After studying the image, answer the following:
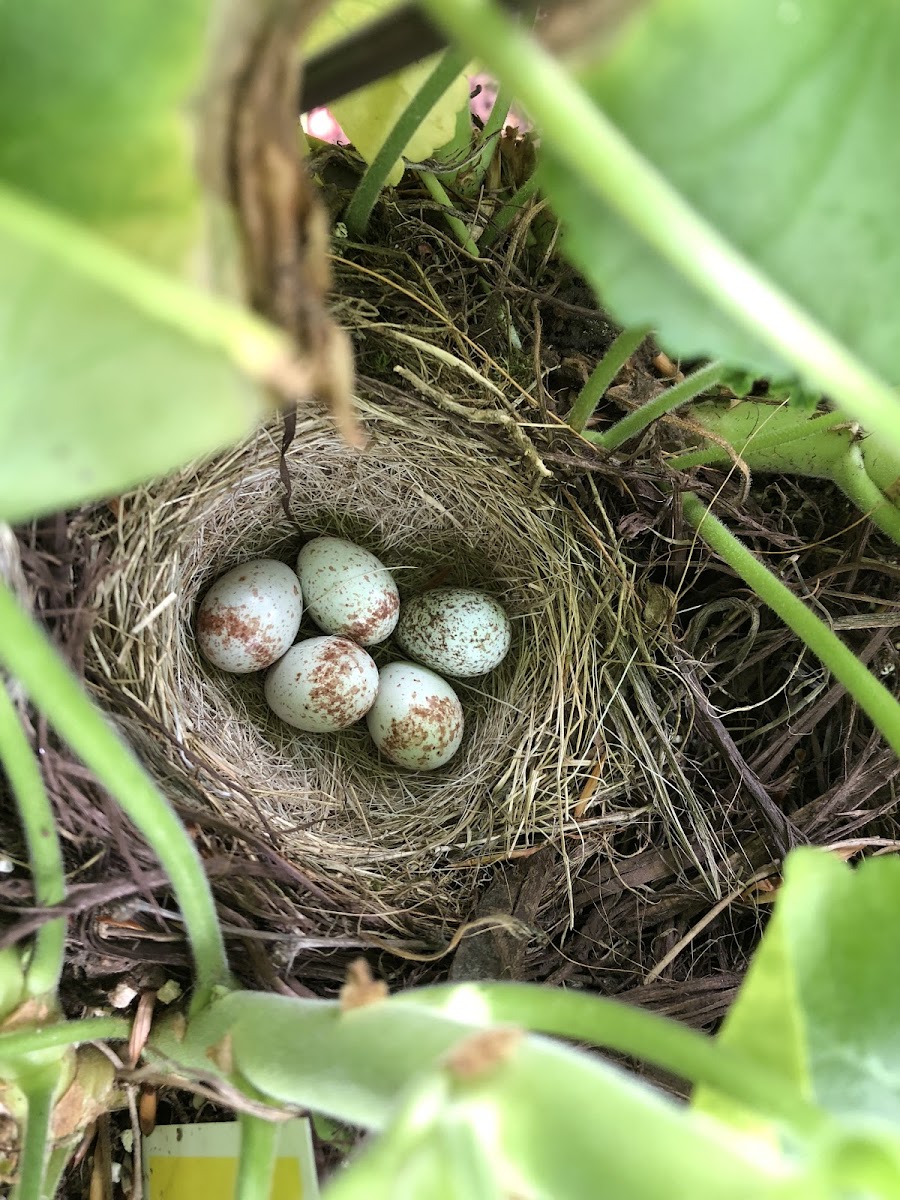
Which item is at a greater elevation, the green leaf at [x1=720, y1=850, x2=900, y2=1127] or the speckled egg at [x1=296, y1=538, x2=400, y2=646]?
the speckled egg at [x1=296, y1=538, x2=400, y2=646]

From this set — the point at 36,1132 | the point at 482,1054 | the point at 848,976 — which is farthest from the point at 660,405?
the point at 36,1132

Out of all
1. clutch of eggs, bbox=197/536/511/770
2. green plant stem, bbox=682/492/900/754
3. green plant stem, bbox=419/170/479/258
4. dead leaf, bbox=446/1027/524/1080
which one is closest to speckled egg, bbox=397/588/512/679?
clutch of eggs, bbox=197/536/511/770

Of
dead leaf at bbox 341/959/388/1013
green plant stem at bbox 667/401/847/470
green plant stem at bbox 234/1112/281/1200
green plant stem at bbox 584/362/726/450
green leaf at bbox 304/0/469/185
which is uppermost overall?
green leaf at bbox 304/0/469/185

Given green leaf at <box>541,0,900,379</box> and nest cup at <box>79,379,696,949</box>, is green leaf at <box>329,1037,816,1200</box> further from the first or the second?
nest cup at <box>79,379,696,949</box>

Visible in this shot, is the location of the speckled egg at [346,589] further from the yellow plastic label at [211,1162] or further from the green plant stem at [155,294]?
the green plant stem at [155,294]

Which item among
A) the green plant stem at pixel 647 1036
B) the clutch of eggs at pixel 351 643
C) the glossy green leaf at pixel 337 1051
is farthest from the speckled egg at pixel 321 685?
the green plant stem at pixel 647 1036

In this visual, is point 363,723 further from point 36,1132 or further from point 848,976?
point 848,976
